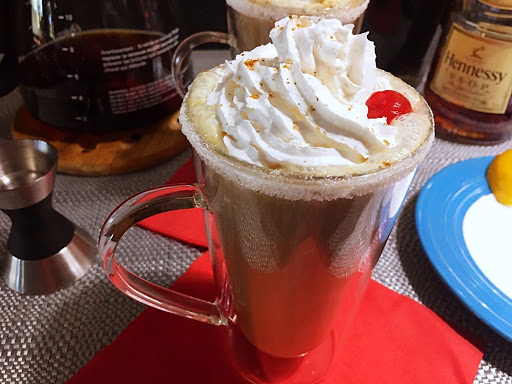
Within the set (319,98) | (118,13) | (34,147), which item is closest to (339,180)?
(319,98)

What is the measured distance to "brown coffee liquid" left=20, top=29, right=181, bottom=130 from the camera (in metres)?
0.65

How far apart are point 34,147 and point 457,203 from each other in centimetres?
57

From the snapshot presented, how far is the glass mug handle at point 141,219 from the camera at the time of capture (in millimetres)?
376

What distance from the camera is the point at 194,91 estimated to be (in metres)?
0.38

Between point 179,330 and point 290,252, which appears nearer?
point 290,252

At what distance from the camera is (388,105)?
0.36 meters

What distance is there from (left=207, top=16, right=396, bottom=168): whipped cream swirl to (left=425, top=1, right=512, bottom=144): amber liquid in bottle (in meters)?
0.43

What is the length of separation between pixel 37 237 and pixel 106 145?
25 centimetres

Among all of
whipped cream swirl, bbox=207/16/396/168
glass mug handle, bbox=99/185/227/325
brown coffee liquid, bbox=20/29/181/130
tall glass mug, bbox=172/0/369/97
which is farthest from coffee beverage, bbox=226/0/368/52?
glass mug handle, bbox=99/185/227/325

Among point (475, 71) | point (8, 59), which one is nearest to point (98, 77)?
point (8, 59)

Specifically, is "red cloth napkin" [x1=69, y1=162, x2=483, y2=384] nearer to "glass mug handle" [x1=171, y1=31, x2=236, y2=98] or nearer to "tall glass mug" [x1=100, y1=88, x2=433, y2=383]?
"tall glass mug" [x1=100, y1=88, x2=433, y2=383]

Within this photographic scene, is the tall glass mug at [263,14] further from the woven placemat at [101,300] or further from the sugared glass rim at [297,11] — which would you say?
the woven placemat at [101,300]

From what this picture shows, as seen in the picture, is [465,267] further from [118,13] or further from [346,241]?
[118,13]

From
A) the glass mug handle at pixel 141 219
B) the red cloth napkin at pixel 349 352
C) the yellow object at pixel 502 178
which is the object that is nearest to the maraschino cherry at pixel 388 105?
the glass mug handle at pixel 141 219
